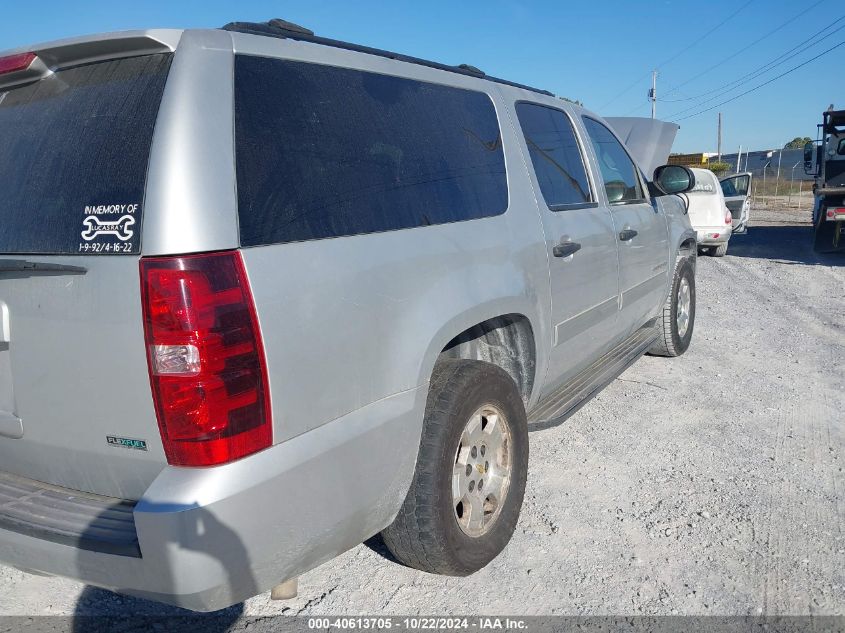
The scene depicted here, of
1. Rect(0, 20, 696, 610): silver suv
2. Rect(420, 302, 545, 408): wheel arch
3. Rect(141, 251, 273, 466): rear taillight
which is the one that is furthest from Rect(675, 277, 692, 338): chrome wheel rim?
Rect(141, 251, 273, 466): rear taillight

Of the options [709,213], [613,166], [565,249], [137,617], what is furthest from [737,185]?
[137,617]

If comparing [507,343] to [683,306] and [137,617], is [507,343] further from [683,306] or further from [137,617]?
[683,306]

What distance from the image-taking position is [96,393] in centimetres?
202

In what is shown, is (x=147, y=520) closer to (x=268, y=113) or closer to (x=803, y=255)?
(x=268, y=113)

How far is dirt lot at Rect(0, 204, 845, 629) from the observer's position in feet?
9.39

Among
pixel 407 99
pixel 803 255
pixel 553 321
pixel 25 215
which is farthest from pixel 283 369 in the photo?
pixel 803 255

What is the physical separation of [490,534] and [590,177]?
2.27 meters

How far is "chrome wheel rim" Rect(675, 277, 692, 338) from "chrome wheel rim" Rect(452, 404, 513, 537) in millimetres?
3520

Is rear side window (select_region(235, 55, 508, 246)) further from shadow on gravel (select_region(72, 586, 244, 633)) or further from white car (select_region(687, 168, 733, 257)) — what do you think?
white car (select_region(687, 168, 733, 257))

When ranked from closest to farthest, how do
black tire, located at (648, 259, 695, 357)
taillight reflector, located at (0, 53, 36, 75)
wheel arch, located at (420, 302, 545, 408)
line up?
1. taillight reflector, located at (0, 53, 36, 75)
2. wheel arch, located at (420, 302, 545, 408)
3. black tire, located at (648, 259, 695, 357)

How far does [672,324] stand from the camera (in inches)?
236

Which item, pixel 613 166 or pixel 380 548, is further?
pixel 613 166

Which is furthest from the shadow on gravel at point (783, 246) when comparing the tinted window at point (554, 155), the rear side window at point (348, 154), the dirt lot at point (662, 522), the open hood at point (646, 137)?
the rear side window at point (348, 154)

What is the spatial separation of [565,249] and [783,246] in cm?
1407
